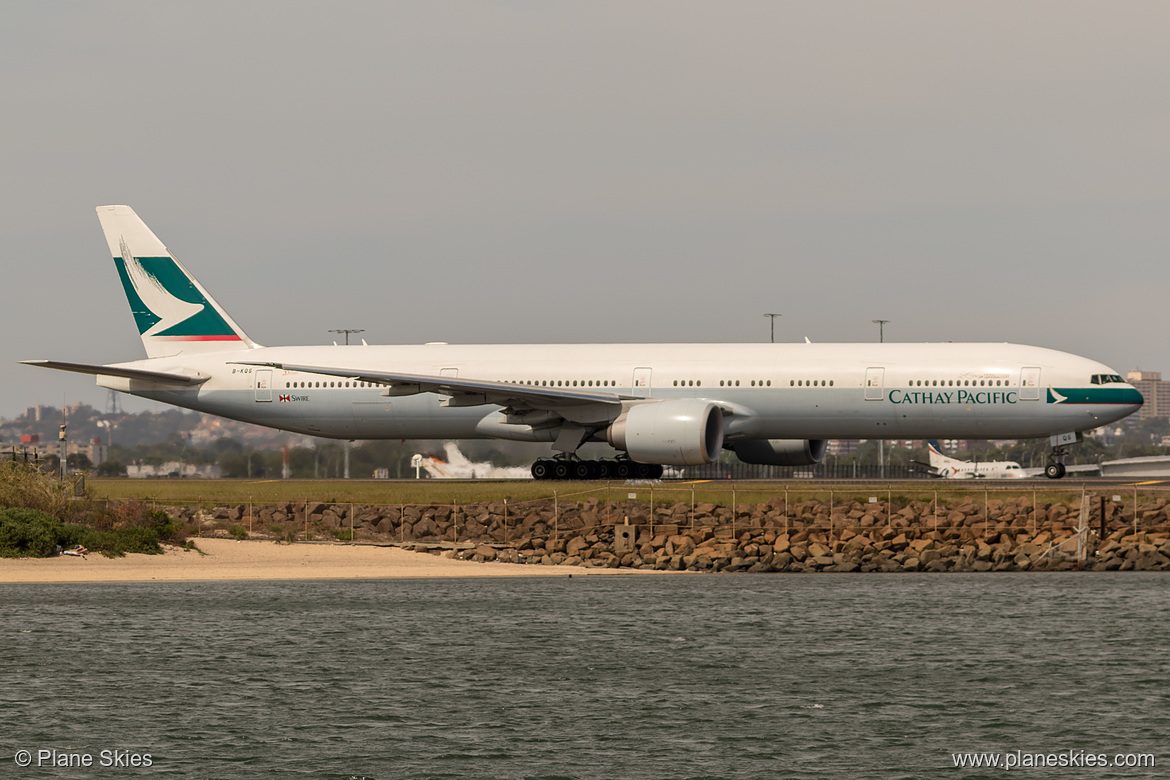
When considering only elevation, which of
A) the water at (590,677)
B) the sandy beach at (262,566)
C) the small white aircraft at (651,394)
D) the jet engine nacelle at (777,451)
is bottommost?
the water at (590,677)

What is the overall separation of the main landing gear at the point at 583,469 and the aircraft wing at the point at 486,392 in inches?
94.5

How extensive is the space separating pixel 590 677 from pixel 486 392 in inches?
762

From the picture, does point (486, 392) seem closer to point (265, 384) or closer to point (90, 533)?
point (265, 384)

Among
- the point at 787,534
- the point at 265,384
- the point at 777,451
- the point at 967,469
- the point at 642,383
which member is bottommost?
A: the point at 787,534

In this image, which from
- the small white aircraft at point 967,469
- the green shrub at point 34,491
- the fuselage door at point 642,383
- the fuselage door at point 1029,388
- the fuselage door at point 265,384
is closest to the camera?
the fuselage door at point 1029,388

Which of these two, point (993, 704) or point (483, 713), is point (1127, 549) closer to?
point (993, 704)

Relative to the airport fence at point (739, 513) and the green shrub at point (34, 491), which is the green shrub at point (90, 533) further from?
the airport fence at point (739, 513)

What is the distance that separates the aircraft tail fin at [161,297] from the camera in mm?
53531

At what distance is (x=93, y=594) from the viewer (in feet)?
125

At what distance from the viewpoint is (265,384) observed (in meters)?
50.3

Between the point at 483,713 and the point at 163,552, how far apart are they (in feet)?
76.8

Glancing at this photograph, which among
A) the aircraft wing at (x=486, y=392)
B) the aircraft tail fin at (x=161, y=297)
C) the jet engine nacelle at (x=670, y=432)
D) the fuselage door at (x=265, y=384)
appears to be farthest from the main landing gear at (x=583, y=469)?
the aircraft tail fin at (x=161, y=297)

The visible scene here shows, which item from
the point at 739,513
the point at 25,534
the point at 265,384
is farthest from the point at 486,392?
the point at 25,534

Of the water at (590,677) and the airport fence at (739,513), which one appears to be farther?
the airport fence at (739,513)
